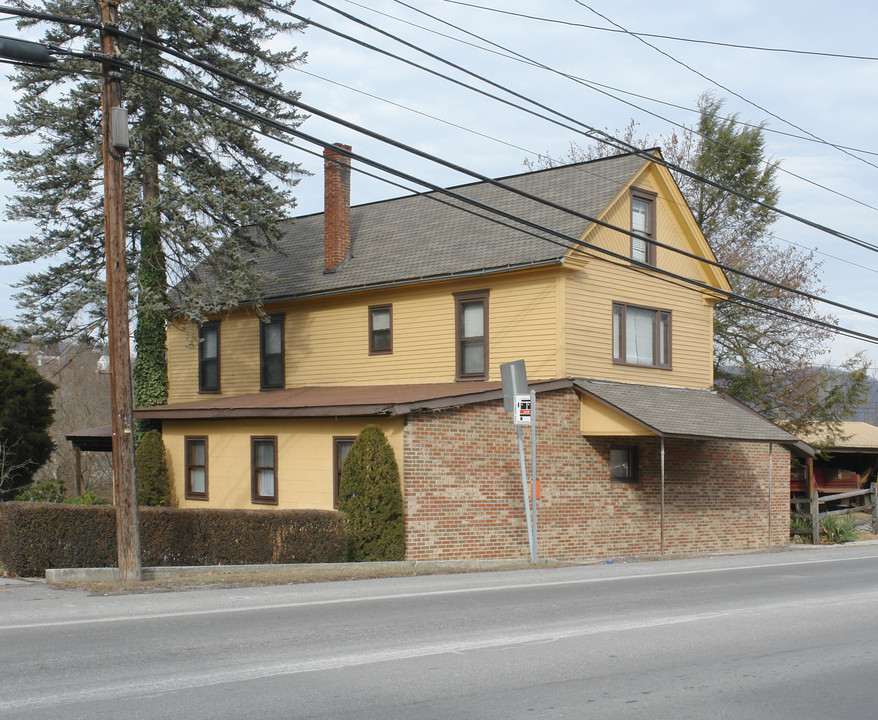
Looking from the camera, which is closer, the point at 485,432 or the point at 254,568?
the point at 254,568

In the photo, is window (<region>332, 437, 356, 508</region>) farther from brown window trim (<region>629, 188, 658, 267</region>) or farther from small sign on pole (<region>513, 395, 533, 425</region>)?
brown window trim (<region>629, 188, 658, 267</region>)

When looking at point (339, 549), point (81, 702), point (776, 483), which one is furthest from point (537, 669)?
point (776, 483)

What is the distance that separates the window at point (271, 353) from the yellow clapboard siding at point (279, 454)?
108 inches

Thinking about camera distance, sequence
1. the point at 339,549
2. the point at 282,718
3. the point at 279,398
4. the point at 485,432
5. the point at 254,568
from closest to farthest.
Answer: the point at 282,718 → the point at 254,568 → the point at 339,549 → the point at 485,432 → the point at 279,398

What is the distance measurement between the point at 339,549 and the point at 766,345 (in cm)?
2250

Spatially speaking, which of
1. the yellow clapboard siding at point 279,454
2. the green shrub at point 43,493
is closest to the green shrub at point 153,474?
the yellow clapboard siding at point 279,454

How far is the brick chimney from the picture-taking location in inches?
1097

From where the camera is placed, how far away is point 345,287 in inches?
1025

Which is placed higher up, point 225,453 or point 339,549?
point 225,453

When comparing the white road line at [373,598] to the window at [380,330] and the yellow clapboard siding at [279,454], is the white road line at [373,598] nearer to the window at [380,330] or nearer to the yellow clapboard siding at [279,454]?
the yellow clapboard siding at [279,454]

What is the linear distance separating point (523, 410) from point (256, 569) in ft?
18.2

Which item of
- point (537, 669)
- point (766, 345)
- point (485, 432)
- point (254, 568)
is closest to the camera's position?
point (537, 669)

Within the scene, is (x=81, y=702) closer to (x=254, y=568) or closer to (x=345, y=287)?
(x=254, y=568)

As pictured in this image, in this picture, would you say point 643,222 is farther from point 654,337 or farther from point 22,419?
point 22,419
